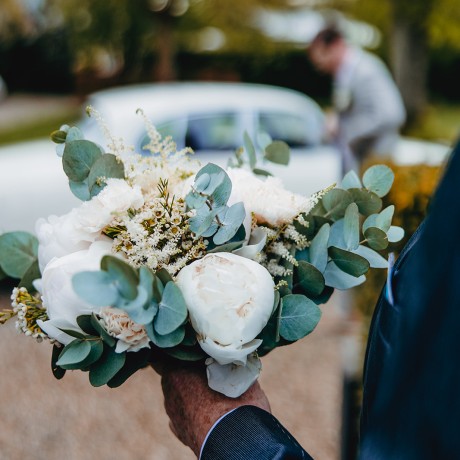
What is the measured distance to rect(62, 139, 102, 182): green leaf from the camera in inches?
61.6

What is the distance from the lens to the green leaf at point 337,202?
1.71 m

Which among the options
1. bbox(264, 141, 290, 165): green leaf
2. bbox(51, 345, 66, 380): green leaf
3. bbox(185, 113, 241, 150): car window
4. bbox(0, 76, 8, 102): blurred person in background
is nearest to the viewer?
bbox(51, 345, 66, 380): green leaf

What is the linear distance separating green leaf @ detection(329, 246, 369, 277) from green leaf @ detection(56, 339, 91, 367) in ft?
2.04

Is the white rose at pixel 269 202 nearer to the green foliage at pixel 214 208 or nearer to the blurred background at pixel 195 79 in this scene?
the green foliage at pixel 214 208

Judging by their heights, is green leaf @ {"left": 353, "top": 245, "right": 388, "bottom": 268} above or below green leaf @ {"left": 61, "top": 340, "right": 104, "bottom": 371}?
above

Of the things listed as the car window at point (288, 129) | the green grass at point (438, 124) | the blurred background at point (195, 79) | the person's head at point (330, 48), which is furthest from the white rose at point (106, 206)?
the green grass at point (438, 124)

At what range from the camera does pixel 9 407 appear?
4.28 metres

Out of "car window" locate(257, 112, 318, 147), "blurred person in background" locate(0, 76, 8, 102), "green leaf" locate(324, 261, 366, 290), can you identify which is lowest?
"blurred person in background" locate(0, 76, 8, 102)

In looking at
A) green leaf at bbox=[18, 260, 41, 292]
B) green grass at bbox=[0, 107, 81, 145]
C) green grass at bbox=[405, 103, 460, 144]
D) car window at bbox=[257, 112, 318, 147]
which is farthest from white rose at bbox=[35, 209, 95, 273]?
green grass at bbox=[405, 103, 460, 144]

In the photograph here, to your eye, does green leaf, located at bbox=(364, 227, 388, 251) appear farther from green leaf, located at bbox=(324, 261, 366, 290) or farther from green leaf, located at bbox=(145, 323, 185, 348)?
green leaf, located at bbox=(145, 323, 185, 348)

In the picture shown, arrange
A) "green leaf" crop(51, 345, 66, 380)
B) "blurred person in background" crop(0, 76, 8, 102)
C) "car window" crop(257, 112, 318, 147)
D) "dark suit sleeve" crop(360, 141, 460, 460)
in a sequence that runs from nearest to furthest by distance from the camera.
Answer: "dark suit sleeve" crop(360, 141, 460, 460), "green leaf" crop(51, 345, 66, 380), "car window" crop(257, 112, 318, 147), "blurred person in background" crop(0, 76, 8, 102)

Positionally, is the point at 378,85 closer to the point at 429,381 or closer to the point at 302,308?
the point at 302,308

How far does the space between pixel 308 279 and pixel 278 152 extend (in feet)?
1.54

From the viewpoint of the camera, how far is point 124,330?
4.55 feet
